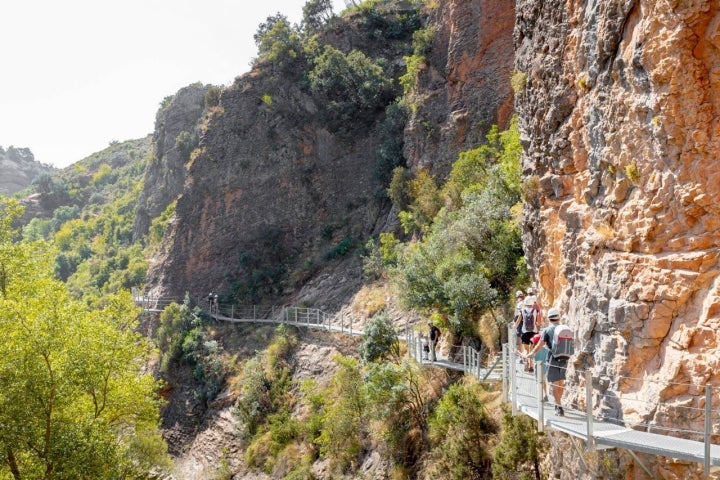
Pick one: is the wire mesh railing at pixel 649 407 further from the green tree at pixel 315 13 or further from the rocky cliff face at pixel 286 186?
the green tree at pixel 315 13

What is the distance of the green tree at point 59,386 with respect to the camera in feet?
37.0

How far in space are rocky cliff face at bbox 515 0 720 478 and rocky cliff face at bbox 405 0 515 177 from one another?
1798 centimetres

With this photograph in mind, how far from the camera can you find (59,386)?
11.8m

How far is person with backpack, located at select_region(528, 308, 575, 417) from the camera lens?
27.6 ft

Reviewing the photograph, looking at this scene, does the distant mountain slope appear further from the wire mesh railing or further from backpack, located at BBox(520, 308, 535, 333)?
the wire mesh railing

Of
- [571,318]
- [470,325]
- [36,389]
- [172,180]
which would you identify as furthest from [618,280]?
Result: [172,180]

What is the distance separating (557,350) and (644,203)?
251cm

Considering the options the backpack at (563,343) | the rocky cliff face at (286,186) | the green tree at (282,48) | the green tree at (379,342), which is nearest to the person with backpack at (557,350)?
the backpack at (563,343)

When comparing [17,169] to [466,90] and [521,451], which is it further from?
[521,451]

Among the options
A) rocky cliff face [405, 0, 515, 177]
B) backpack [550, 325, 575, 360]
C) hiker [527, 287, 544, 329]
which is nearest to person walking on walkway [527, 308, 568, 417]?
backpack [550, 325, 575, 360]

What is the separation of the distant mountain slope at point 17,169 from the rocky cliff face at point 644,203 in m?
110

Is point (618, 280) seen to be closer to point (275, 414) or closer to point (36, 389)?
point (36, 389)

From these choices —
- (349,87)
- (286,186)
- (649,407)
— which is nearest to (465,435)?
(649,407)

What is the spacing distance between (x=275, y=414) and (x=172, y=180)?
2712 centimetres
